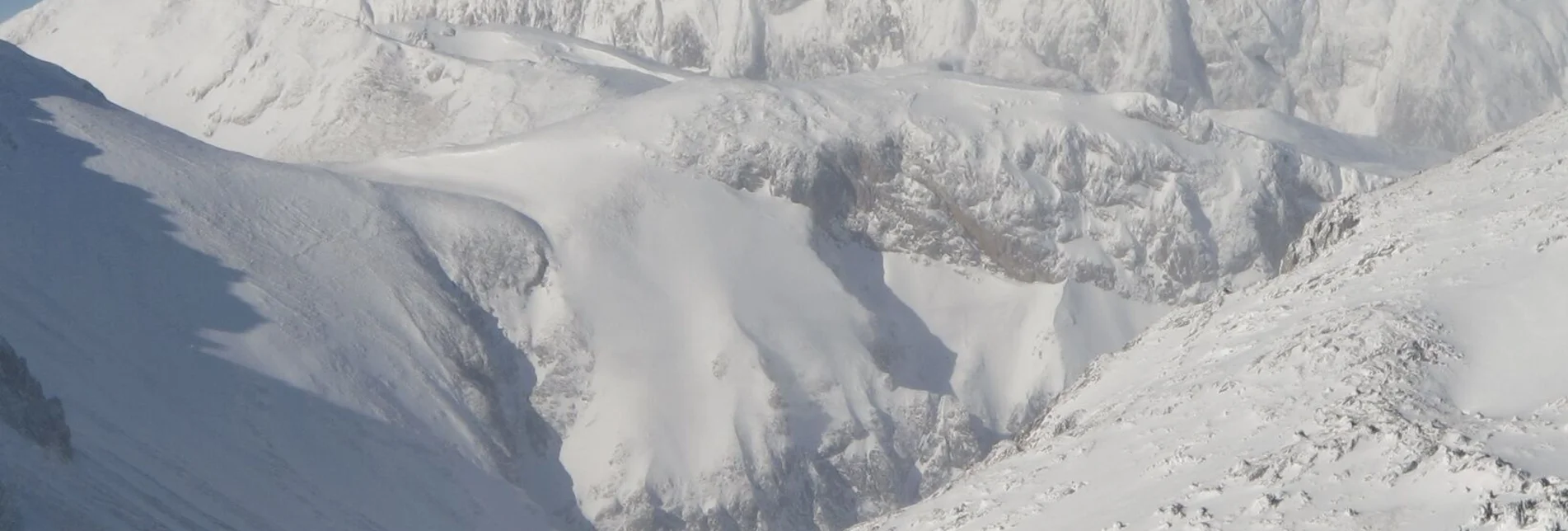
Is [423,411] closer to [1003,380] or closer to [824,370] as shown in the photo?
[824,370]

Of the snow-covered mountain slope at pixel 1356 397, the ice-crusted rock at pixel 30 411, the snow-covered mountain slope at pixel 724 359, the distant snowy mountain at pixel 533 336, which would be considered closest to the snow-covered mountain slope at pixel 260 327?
the distant snowy mountain at pixel 533 336

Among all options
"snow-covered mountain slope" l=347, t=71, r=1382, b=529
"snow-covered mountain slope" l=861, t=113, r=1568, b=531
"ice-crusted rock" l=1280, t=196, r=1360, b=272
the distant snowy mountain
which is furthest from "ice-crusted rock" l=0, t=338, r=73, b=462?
"snow-covered mountain slope" l=347, t=71, r=1382, b=529

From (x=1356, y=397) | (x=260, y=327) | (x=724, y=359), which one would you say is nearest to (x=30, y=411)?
(x=260, y=327)

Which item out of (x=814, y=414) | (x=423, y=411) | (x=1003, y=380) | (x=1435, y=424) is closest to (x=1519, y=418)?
(x=1435, y=424)

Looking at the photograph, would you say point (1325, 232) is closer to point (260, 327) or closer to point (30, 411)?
point (30, 411)

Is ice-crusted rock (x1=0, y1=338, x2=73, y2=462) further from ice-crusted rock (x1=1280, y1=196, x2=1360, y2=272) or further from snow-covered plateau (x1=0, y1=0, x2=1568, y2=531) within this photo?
ice-crusted rock (x1=1280, y1=196, x2=1360, y2=272)

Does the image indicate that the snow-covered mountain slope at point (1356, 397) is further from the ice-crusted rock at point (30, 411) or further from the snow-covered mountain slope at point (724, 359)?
the snow-covered mountain slope at point (724, 359)
